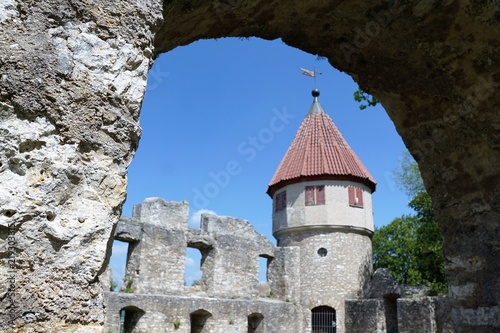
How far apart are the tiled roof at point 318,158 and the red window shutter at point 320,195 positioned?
50cm

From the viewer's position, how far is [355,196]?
68.1 ft

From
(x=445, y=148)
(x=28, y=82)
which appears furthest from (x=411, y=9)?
(x=28, y=82)

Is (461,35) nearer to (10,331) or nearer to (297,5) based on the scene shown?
(297,5)

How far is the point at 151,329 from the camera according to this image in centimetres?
1609

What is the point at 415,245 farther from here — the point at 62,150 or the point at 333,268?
the point at 62,150

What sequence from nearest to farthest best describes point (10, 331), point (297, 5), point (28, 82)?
point (10, 331), point (28, 82), point (297, 5)

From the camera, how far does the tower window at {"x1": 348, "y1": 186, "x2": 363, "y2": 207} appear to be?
20.6 m

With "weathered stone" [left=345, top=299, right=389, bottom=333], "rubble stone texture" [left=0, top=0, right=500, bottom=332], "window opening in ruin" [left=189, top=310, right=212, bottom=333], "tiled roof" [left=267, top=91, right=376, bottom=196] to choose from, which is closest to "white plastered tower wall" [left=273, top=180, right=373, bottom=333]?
"weathered stone" [left=345, top=299, right=389, bottom=333]

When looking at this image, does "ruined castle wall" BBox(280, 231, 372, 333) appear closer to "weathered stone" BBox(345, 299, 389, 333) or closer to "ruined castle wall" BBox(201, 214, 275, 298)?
"weathered stone" BBox(345, 299, 389, 333)

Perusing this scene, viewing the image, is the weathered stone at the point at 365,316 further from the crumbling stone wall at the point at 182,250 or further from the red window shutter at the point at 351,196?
the red window shutter at the point at 351,196

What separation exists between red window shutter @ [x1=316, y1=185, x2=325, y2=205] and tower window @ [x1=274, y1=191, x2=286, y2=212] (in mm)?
1690

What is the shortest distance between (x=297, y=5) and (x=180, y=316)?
49.9ft

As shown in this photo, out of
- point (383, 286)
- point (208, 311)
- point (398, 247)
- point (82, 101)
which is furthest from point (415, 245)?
point (82, 101)

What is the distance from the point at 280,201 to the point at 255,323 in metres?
5.64
